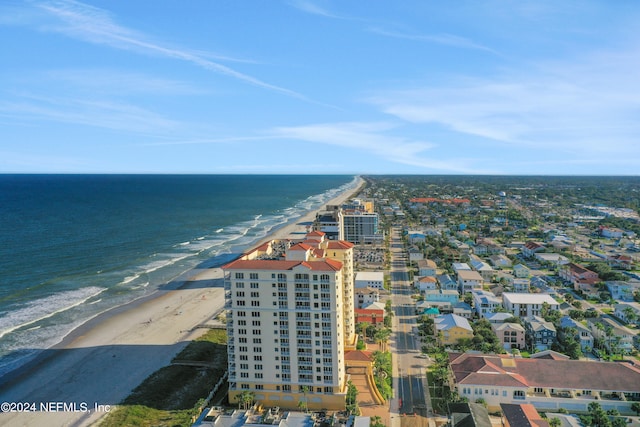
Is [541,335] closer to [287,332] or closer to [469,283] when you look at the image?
[469,283]

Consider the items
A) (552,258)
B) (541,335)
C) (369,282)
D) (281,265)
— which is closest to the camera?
(281,265)

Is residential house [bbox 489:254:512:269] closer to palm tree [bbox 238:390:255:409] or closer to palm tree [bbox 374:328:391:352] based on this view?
palm tree [bbox 374:328:391:352]

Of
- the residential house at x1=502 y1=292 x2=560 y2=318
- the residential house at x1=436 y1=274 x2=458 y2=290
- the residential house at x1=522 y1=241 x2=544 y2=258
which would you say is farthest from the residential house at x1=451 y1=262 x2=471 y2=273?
the residential house at x1=522 y1=241 x2=544 y2=258

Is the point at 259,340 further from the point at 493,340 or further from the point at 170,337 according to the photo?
the point at 493,340

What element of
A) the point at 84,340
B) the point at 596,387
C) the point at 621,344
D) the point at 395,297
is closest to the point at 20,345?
the point at 84,340

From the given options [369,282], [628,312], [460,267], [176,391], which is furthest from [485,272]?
[176,391]

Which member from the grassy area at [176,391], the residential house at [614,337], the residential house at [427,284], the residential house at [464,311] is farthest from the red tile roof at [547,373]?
the residential house at [427,284]
